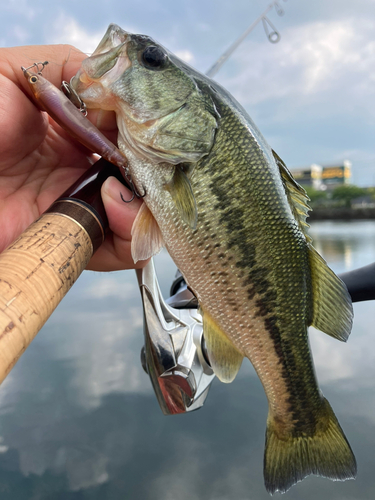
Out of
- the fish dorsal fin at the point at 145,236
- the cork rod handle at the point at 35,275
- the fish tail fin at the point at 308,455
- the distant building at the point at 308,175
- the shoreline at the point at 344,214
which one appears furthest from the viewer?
the distant building at the point at 308,175

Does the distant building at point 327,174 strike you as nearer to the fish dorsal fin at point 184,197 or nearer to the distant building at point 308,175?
the distant building at point 308,175

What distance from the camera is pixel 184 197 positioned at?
104cm

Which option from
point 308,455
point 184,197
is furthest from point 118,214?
point 308,455

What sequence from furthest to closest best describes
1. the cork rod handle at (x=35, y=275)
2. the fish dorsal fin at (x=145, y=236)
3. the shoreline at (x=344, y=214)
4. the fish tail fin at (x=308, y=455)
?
the shoreline at (x=344, y=214) → the fish tail fin at (x=308, y=455) → the fish dorsal fin at (x=145, y=236) → the cork rod handle at (x=35, y=275)

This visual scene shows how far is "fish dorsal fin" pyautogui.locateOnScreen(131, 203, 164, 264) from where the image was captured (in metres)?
1.10

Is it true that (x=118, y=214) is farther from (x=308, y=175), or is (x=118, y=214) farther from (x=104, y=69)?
(x=308, y=175)

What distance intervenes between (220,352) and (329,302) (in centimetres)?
43

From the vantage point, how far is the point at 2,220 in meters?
1.36

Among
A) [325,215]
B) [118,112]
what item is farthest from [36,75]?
[325,215]

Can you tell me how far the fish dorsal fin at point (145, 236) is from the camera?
3.62 ft

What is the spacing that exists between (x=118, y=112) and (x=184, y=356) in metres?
1.26

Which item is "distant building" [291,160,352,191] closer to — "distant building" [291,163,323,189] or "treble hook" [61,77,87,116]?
"distant building" [291,163,323,189]

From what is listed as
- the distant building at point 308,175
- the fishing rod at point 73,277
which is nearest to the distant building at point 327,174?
the distant building at point 308,175

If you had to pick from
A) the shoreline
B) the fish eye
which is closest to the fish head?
the fish eye
